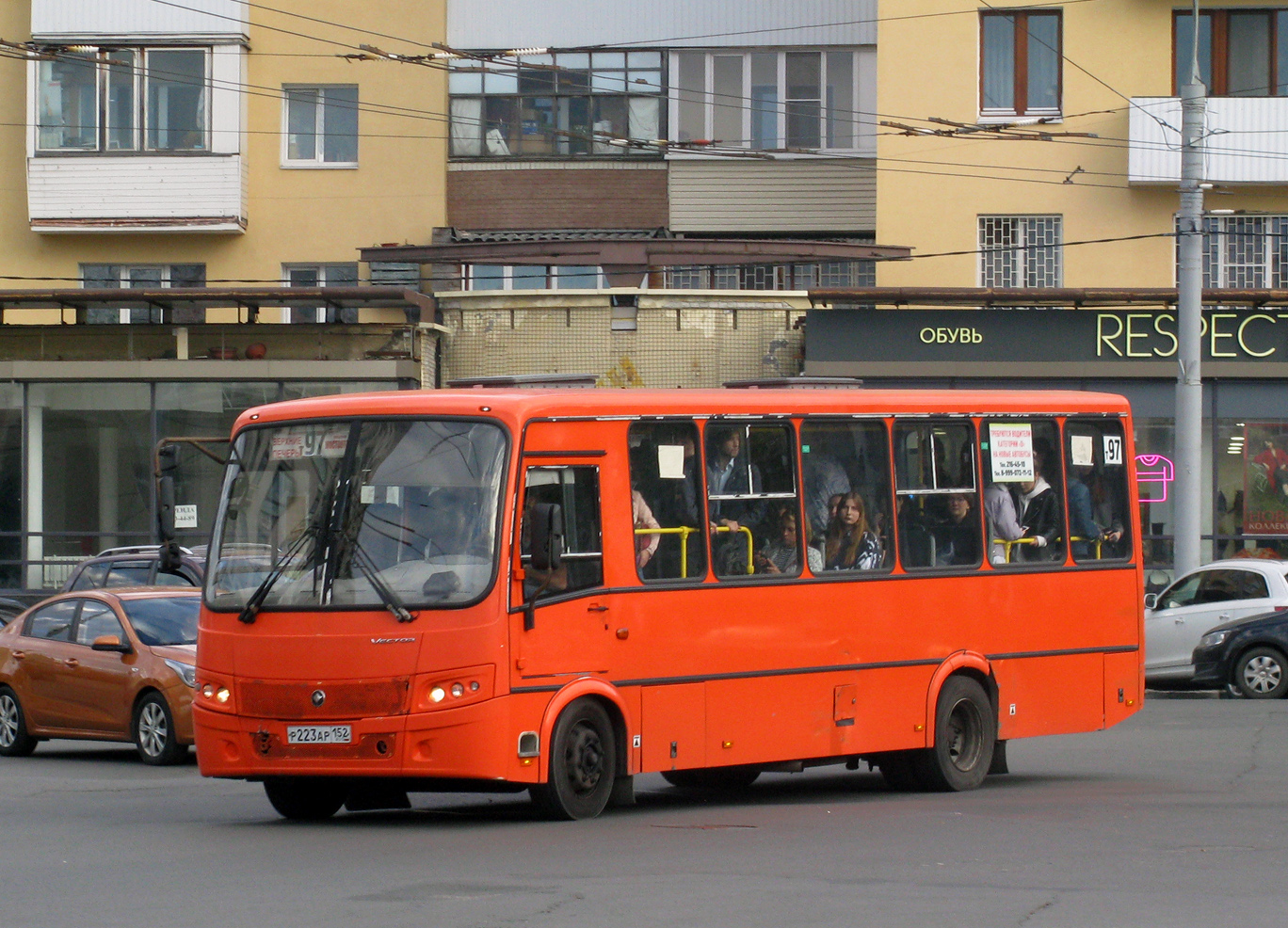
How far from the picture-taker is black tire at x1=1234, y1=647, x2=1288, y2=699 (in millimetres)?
22312

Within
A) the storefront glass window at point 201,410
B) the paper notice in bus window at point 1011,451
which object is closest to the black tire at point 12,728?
the paper notice in bus window at point 1011,451

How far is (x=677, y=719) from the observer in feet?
39.3

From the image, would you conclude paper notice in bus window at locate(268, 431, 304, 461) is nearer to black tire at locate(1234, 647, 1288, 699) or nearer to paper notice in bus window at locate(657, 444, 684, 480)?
paper notice in bus window at locate(657, 444, 684, 480)

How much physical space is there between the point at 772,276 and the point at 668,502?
21341 mm

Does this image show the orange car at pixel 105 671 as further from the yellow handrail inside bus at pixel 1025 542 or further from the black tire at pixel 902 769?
the yellow handrail inside bus at pixel 1025 542

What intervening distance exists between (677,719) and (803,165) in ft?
75.1

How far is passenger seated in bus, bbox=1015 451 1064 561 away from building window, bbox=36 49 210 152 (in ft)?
73.9

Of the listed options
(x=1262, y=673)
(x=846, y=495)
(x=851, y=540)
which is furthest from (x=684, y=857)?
(x=1262, y=673)

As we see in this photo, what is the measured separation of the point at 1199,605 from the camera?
23.7m

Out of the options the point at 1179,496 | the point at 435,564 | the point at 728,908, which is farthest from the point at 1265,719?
the point at 728,908

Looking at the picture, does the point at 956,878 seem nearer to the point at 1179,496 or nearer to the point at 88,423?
the point at 1179,496

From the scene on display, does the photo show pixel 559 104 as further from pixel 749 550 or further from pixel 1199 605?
pixel 749 550

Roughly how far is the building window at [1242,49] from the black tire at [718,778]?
66.9 ft

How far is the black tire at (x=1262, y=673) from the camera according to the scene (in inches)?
878
